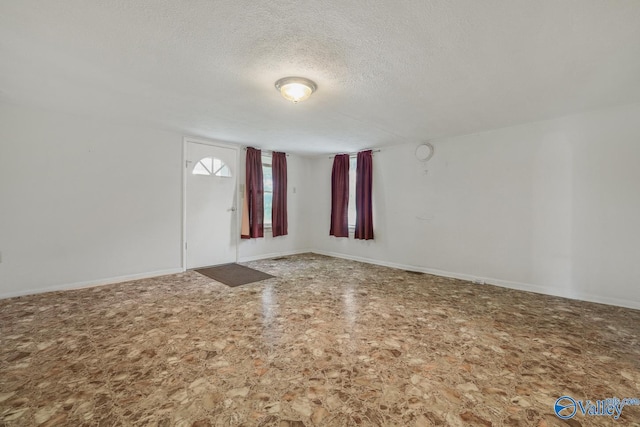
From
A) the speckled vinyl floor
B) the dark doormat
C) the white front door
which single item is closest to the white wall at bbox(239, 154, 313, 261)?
the white front door

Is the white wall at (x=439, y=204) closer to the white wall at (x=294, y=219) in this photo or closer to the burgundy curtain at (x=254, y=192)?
the burgundy curtain at (x=254, y=192)

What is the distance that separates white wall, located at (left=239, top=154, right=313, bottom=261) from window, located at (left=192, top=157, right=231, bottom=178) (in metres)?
1.48

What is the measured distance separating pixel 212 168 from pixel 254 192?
0.89 m

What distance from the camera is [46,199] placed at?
3.31 m

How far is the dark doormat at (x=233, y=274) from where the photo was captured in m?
3.96

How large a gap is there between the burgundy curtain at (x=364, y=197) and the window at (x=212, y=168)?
2.60 m

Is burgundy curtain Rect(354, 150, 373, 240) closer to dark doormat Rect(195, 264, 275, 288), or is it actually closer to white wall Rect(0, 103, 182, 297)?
dark doormat Rect(195, 264, 275, 288)

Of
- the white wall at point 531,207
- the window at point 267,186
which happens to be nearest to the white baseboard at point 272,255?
the window at point 267,186

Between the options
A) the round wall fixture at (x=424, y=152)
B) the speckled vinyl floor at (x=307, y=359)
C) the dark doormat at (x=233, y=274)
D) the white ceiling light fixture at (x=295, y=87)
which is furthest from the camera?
the round wall fixture at (x=424, y=152)

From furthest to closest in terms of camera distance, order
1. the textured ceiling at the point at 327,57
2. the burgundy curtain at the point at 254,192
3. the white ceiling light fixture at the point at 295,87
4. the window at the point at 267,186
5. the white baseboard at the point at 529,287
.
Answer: the window at the point at 267,186 → the burgundy curtain at the point at 254,192 → the white baseboard at the point at 529,287 → the white ceiling light fixture at the point at 295,87 → the textured ceiling at the point at 327,57

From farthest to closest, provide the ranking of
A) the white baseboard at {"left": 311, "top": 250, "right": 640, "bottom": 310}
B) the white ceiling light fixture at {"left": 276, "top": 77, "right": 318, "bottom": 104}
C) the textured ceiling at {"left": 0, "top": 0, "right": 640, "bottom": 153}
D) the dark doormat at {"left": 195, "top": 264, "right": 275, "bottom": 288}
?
1. the dark doormat at {"left": 195, "top": 264, "right": 275, "bottom": 288}
2. the white baseboard at {"left": 311, "top": 250, "right": 640, "bottom": 310}
3. the white ceiling light fixture at {"left": 276, "top": 77, "right": 318, "bottom": 104}
4. the textured ceiling at {"left": 0, "top": 0, "right": 640, "bottom": 153}

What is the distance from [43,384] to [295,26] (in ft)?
9.20

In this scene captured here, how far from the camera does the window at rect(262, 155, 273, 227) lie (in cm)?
566

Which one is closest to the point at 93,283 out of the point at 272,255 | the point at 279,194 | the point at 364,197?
the point at 272,255
